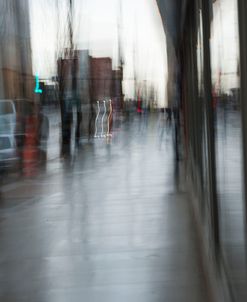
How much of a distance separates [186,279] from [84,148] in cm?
1870

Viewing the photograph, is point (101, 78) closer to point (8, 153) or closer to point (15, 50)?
point (15, 50)

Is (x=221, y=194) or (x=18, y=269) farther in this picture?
(x=18, y=269)

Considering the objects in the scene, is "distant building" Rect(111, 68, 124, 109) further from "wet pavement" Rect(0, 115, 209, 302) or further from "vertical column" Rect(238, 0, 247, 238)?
"vertical column" Rect(238, 0, 247, 238)

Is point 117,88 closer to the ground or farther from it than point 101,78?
closer to the ground

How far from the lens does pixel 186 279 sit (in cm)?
535

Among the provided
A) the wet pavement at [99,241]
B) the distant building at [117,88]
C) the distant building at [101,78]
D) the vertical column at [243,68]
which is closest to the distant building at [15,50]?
the distant building at [101,78]

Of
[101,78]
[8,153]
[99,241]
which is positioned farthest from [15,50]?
[99,241]

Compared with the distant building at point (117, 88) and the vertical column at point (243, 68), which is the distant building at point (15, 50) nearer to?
the distant building at point (117, 88)

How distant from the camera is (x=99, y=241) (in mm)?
7121

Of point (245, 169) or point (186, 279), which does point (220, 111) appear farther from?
point (186, 279)

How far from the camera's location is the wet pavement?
5.24m

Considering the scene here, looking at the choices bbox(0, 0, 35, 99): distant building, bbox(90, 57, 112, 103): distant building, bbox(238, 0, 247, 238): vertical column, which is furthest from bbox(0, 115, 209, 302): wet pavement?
bbox(90, 57, 112, 103): distant building

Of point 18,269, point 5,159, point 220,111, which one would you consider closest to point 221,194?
point 220,111

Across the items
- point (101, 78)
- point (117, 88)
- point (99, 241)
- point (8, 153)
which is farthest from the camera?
point (117, 88)
